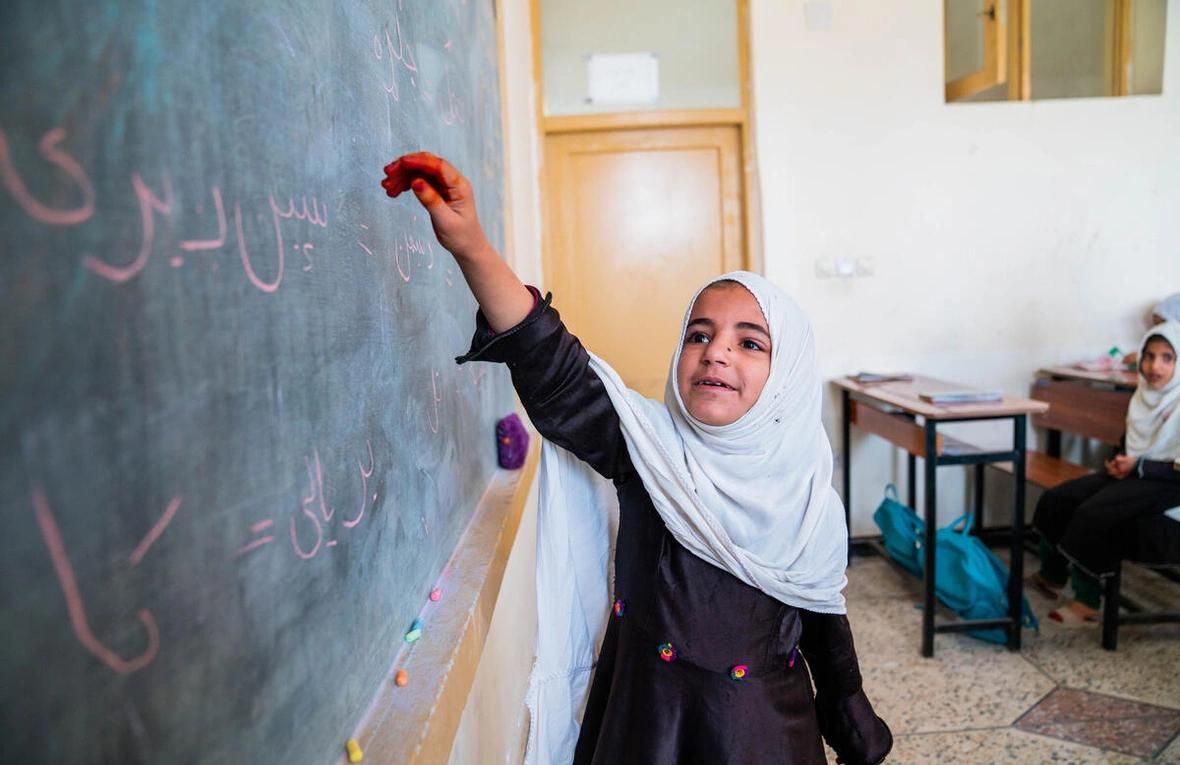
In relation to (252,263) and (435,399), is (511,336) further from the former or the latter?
(252,263)

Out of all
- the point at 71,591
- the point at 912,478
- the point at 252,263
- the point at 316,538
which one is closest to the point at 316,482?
the point at 316,538

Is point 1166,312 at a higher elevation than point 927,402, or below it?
higher

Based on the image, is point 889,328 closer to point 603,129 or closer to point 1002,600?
point 1002,600

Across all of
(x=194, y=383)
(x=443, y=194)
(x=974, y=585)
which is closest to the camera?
(x=194, y=383)

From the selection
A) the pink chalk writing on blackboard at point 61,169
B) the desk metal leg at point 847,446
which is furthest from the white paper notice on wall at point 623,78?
the pink chalk writing on blackboard at point 61,169

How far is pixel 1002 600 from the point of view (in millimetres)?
2779

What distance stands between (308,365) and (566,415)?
0.45 meters

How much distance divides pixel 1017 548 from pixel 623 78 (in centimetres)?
274

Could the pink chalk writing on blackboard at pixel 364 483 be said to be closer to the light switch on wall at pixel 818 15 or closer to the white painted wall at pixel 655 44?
the white painted wall at pixel 655 44

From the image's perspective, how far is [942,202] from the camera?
3.82 meters

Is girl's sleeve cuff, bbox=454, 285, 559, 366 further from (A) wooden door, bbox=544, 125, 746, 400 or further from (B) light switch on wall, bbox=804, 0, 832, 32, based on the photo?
(B) light switch on wall, bbox=804, 0, 832, 32

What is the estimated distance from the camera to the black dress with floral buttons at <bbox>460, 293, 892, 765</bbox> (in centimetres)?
104

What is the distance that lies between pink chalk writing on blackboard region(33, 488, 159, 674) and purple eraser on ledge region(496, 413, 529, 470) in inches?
57.8

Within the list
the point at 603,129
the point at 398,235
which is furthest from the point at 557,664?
the point at 603,129
